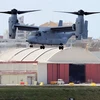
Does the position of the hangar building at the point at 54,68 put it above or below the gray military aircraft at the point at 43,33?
below

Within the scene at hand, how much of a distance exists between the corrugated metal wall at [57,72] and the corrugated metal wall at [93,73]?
3929 mm

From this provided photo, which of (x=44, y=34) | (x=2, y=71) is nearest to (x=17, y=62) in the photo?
(x=2, y=71)

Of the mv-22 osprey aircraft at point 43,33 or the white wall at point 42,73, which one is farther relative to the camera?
the white wall at point 42,73

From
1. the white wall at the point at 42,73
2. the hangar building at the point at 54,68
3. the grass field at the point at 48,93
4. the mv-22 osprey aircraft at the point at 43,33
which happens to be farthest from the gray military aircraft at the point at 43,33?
the white wall at the point at 42,73

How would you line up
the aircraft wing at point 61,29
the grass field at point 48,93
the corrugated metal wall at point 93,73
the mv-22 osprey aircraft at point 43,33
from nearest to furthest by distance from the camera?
1. the grass field at point 48,93
2. the mv-22 osprey aircraft at point 43,33
3. the aircraft wing at point 61,29
4. the corrugated metal wall at point 93,73

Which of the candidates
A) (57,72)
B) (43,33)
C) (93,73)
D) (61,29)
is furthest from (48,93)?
(93,73)

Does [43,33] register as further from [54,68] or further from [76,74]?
[76,74]

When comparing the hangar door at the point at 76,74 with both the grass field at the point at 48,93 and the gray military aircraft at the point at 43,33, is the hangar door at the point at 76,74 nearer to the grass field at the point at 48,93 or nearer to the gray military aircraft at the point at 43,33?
the gray military aircraft at the point at 43,33

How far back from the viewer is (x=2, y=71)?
122m

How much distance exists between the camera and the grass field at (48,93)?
89562 mm

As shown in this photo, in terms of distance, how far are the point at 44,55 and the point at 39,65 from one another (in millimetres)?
9610

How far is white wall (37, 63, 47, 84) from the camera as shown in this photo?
119062mm

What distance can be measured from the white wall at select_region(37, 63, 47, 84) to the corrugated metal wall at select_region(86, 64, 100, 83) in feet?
25.2

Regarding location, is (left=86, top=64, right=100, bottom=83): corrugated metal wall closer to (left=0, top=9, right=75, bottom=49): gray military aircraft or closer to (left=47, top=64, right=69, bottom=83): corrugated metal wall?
(left=47, top=64, right=69, bottom=83): corrugated metal wall
